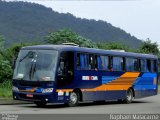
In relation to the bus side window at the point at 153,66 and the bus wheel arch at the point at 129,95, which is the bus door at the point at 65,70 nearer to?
the bus wheel arch at the point at 129,95

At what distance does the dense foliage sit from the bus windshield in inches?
2862

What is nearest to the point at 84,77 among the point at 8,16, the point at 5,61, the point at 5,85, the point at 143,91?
the point at 143,91

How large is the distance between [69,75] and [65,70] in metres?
0.38

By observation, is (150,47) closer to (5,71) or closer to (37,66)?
(5,71)

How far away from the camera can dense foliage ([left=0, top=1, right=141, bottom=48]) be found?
101938 mm

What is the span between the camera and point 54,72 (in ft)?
75.0

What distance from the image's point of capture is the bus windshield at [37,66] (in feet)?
75.0

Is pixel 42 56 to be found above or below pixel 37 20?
below

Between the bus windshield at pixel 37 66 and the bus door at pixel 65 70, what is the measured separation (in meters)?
0.42

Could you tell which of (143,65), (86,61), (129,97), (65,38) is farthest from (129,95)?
(65,38)

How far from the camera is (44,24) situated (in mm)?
107750

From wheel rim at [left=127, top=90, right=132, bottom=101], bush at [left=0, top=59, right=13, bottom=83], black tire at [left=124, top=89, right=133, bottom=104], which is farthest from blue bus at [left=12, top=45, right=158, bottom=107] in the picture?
bush at [left=0, top=59, right=13, bottom=83]

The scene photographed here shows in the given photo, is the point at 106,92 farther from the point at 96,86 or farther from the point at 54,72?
the point at 54,72

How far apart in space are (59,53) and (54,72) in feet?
3.09
